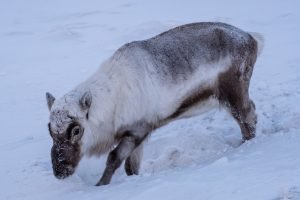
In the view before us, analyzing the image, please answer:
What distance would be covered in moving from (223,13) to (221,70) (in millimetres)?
9255

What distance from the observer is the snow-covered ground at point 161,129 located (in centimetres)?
355

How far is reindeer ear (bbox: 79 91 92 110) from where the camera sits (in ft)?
15.1

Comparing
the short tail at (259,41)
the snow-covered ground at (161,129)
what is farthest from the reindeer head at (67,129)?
the short tail at (259,41)

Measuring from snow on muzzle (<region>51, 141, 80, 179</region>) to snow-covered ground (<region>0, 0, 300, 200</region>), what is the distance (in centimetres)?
16

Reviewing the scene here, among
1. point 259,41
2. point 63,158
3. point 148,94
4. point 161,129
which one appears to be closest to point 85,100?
point 63,158

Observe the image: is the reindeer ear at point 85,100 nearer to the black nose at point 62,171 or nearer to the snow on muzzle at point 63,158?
the snow on muzzle at point 63,158

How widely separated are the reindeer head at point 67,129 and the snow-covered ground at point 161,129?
23cm

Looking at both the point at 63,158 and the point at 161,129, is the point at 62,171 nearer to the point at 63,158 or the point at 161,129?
the point at 63,158

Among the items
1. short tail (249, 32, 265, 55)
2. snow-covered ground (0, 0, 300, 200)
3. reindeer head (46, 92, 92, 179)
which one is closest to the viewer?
snow-covered ground (0, 0, 300, 200)

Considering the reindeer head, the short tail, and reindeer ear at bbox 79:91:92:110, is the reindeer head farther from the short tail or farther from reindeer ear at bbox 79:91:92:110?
the short tail

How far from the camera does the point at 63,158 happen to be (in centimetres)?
462

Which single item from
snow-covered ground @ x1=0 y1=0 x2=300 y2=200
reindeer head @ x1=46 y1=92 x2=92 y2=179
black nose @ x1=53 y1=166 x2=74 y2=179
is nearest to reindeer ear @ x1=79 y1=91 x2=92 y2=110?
reindeer head @ x1=46 y1=92 x2=92 y2=179

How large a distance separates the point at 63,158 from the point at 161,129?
2.21 m

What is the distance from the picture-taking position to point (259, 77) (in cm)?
848
